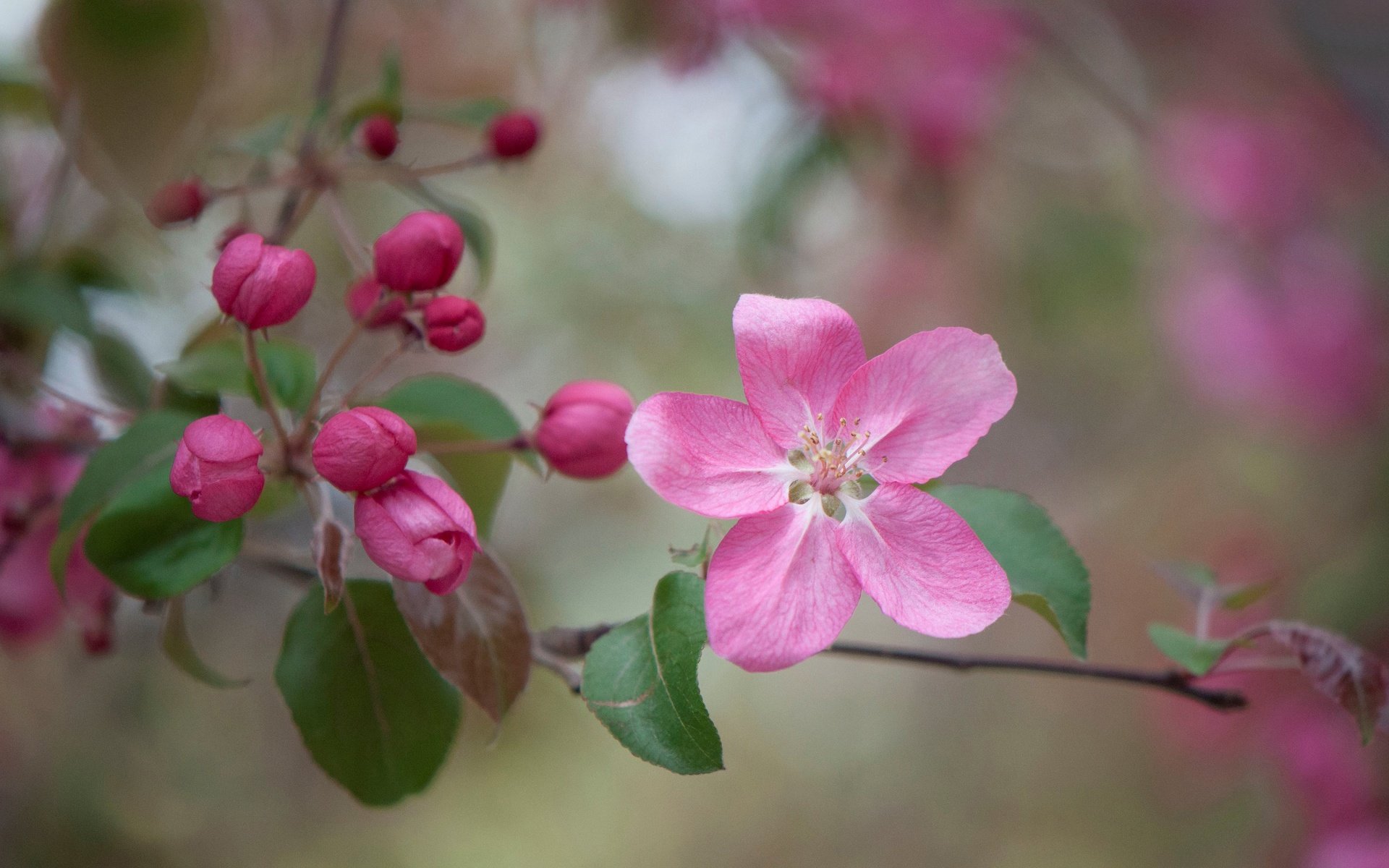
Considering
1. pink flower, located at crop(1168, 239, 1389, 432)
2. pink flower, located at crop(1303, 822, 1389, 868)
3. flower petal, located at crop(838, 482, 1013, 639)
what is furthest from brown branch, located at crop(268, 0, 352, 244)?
pink flower, located at crop(1168, 239, 1389, 432)

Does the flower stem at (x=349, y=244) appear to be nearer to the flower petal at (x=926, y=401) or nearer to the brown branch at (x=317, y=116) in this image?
the brown branch at (x=317, y=116)

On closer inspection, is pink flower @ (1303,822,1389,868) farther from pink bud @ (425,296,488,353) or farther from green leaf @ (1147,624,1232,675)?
pink bud @ (425,296,488,353)

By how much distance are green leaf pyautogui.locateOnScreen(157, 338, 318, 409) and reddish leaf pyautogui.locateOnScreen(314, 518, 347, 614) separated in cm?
15

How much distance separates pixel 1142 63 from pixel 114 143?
2554 millimetres

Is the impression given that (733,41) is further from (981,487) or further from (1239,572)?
(1239,572)

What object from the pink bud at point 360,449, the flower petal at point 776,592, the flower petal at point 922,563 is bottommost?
the pink bud at point 360,449

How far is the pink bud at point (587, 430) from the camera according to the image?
1.81ft

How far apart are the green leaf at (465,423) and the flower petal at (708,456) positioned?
0.56 ft

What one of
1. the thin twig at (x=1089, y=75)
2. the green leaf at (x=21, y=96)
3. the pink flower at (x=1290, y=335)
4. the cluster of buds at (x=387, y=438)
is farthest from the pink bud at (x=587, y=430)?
the pink flower at (x=1290, y=335)

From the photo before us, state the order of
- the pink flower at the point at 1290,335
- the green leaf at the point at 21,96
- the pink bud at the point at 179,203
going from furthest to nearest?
the pink flower at the point at 1290,335
the green leaf at the point at 21,96
the pink bud at the point at 179,203

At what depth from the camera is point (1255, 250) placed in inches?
87.2

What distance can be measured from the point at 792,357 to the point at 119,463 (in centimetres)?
40

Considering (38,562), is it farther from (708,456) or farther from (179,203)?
(708,456)

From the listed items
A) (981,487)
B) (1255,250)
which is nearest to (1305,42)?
(1255,250)
